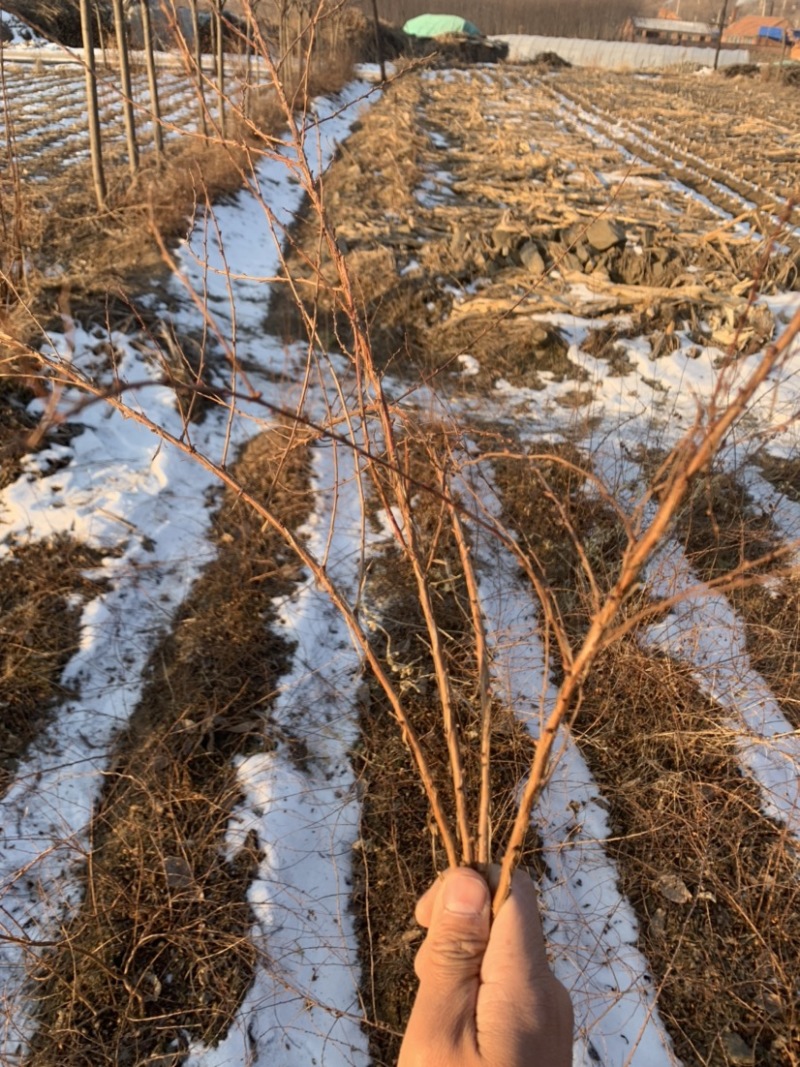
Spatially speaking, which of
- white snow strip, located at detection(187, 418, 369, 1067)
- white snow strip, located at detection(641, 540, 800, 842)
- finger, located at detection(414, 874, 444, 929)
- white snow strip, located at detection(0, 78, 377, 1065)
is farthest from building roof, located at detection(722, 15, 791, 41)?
finger, located at detection(414, 874, 444, 929)

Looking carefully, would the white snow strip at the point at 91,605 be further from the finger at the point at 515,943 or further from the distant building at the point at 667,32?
the distant building at the point at 667,32

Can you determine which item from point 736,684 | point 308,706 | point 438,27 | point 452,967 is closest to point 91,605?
point 308,706

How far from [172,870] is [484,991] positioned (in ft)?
4.58

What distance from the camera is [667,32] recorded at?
162 feet

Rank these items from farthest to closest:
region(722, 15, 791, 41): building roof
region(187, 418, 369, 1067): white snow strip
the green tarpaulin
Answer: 1. region(722, 15, 791, 41): building roof
2. the green tarpaulin
3. region(187, 418, 369, 1067): white snow strip

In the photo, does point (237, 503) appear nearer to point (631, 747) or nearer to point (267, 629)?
point (267, 629)

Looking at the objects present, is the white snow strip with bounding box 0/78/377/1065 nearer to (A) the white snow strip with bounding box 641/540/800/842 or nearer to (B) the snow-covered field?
(B) the snow-covered field

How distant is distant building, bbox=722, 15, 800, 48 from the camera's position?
43.3 metres

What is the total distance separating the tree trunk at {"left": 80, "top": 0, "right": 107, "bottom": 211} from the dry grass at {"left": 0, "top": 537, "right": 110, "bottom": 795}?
4.27 m

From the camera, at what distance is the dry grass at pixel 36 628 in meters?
2.65

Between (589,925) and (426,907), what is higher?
(426,907)

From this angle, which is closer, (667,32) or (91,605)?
(91,605)

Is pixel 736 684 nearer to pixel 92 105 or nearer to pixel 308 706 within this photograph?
pixel 308 706

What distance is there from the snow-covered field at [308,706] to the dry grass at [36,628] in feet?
0.20
